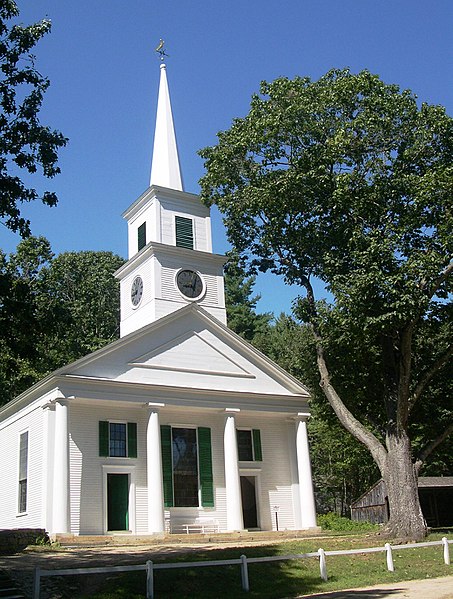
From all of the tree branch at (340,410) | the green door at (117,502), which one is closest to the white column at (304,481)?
the tree branch at (340,410)

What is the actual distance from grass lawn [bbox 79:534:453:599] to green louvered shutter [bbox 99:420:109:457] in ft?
26.8

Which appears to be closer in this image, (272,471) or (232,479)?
(232,479)

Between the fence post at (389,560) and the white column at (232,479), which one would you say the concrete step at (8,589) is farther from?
the white column at (232,479)

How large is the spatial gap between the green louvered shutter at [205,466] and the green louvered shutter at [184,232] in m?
8.75

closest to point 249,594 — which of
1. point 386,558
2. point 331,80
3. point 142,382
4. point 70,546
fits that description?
point 386,558

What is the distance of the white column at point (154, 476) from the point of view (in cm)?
2442

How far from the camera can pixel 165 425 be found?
2741 cm

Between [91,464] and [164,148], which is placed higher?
[164,148]

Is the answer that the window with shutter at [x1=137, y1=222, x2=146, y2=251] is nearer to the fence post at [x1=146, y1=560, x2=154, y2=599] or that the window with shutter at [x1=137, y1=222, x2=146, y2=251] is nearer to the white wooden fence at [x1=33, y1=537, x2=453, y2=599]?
the white wooden fence at [x1=33, y1=537, x2=453, y2=599]

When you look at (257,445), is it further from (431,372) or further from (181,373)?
(431,372)

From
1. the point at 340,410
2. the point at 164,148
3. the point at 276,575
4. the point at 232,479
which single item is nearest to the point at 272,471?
the point at 232,479

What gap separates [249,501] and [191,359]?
6.36 m

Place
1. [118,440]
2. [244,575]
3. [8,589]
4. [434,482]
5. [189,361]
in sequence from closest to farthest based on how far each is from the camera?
[8,589] < [244,575] < [118,440] < [189,361] < [434,482]

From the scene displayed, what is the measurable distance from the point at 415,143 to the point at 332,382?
984cm
